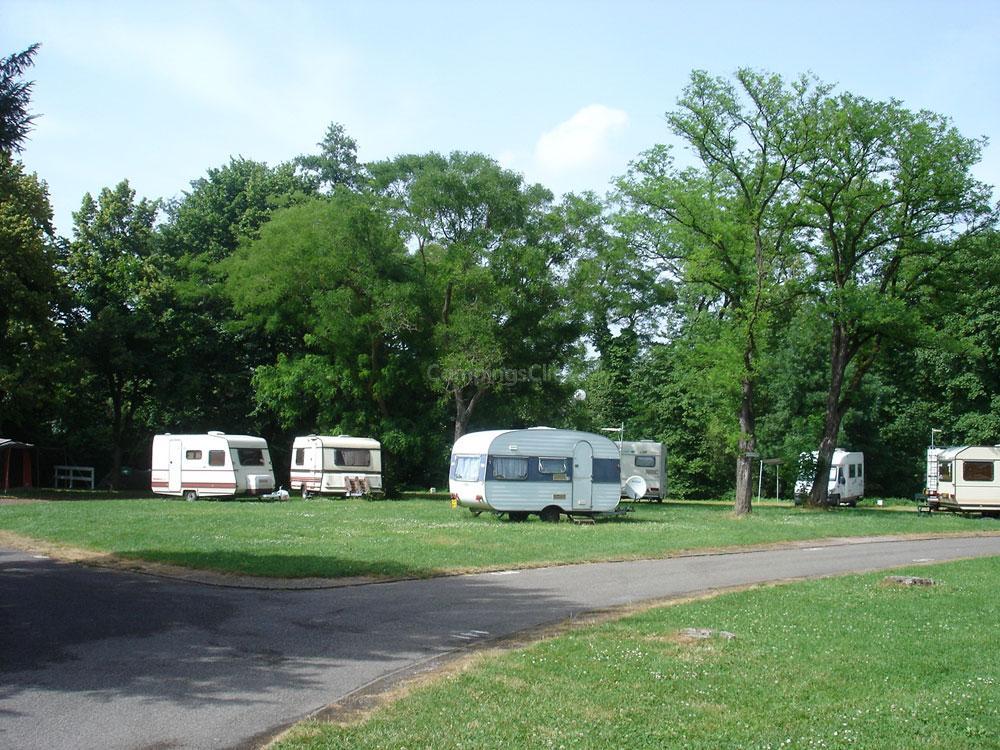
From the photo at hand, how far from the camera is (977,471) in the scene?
3600cm

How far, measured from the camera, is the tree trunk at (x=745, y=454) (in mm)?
33906

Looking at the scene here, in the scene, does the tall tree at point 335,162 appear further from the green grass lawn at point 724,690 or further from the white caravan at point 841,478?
the green grass lawn at point 724,690

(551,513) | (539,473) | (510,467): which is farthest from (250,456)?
(551,513)

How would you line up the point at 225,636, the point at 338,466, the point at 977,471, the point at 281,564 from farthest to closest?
the point at 338,466 → the point at 977,471 → the point at 281,564 → the point at 225,636

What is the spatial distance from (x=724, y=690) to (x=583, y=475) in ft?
65.9

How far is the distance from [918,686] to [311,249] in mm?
36690

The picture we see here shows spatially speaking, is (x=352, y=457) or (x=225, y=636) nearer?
(x=225, y=636)

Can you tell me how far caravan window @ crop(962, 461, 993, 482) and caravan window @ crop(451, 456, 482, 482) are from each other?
20.4 meters

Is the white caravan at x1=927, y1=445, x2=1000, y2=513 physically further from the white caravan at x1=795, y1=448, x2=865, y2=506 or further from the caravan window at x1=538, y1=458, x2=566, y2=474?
the caravan window at x1=538, y1=458, x2=566, y2=474

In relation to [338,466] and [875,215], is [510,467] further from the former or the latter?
[875,215]

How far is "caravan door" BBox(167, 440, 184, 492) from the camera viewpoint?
120ft

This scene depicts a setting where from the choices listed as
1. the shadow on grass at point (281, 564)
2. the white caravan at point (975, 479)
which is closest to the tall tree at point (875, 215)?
the white caravan at point (975, 479)

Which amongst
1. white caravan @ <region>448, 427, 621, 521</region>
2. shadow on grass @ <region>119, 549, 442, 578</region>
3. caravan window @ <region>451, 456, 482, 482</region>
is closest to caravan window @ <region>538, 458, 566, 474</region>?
white caravan @ <region>448, 427, 621, 521</region>

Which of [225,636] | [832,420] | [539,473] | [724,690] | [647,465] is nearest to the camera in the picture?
[724,690]
